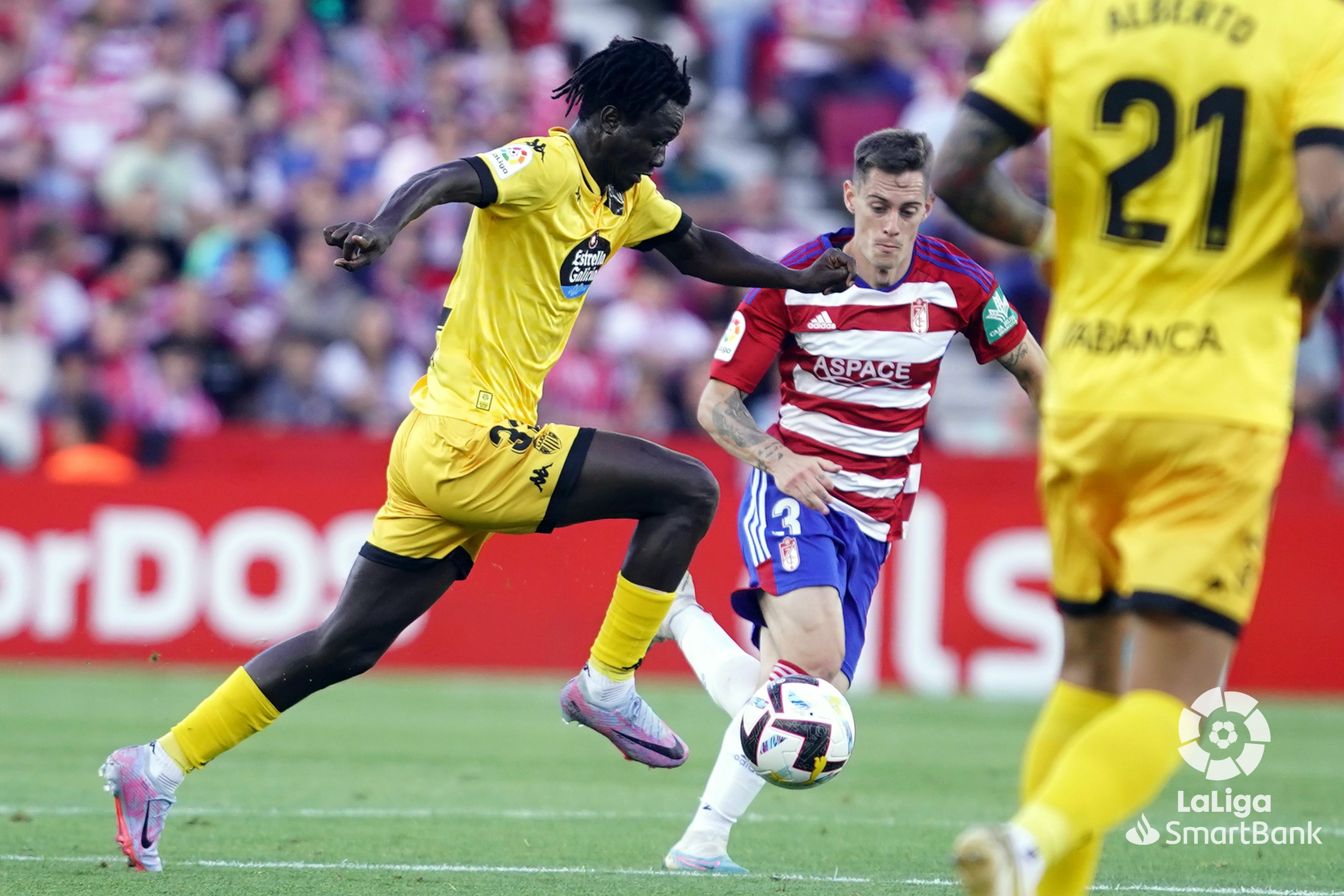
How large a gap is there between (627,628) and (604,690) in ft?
0.80

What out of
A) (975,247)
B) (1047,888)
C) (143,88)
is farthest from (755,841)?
(143,88)

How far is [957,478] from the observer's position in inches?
516

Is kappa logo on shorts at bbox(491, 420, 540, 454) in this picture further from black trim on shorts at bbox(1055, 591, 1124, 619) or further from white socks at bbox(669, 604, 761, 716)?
black trim on shorts at bbox(1055, 591, 1124, 619)

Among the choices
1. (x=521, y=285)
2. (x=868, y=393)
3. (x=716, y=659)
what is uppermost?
(x=521, y=285)

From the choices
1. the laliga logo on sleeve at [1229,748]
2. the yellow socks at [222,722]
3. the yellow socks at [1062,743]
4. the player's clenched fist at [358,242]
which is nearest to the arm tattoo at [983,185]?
the yellow socks at [1062,743]

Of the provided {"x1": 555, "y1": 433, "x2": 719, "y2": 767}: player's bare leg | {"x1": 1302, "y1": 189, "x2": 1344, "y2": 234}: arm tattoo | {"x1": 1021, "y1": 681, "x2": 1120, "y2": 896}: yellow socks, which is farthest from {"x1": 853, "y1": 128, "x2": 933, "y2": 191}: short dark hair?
{"x1": 1302, "y1": 189, "x2": 1344, "y2": 234}: arm tattoo

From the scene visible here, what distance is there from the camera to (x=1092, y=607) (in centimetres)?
430

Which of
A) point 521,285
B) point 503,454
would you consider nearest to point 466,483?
point 503,454

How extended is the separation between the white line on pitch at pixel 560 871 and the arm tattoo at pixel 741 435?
1462 millimetres

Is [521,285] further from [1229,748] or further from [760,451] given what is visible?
[1229,748]

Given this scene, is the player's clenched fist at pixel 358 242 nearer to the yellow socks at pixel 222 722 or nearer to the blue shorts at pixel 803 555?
the yellow socks at pixel 222 722

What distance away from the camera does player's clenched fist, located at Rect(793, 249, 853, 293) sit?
6.19 metres

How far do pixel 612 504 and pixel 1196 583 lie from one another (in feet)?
8.28

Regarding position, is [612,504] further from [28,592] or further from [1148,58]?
[28,592]
